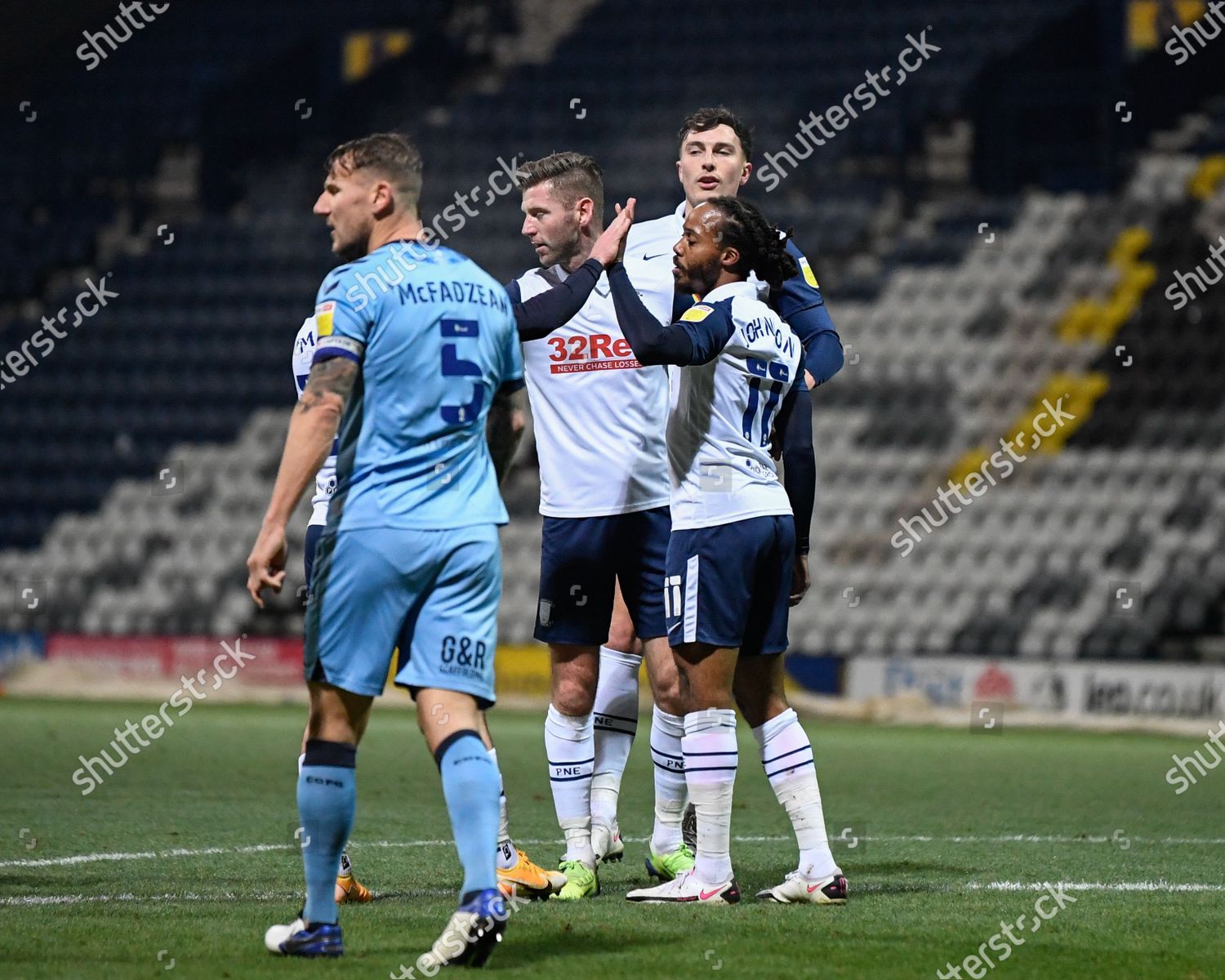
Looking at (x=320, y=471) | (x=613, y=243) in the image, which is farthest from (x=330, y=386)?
(x=320, y=471)

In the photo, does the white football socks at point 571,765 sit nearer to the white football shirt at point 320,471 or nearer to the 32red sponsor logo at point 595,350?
the white football shirt at point 320,471

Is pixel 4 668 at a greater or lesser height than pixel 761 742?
lesser

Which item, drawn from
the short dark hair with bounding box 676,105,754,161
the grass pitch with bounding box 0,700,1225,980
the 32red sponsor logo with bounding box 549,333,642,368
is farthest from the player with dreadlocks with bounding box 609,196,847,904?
the short dark hair with bounding box 676,105,754,161

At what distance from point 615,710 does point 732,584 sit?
4.04ft

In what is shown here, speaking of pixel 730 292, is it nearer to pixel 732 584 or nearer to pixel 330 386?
pixel 732 584

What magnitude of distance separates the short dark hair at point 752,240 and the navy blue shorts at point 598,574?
0.99 m

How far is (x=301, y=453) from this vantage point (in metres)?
4.11

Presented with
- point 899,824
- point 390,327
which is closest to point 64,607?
point 899,824

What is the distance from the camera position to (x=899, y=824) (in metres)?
7.77

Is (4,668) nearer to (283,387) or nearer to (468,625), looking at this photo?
(283,387)

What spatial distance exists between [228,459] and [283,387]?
3.57 ft

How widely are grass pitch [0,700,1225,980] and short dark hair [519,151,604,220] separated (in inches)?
91.8

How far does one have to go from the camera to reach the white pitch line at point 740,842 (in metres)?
6.26

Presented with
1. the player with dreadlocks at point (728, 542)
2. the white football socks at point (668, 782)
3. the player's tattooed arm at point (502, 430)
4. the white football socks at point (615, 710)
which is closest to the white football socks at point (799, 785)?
the player with dreadlocks at point (728, 542)
